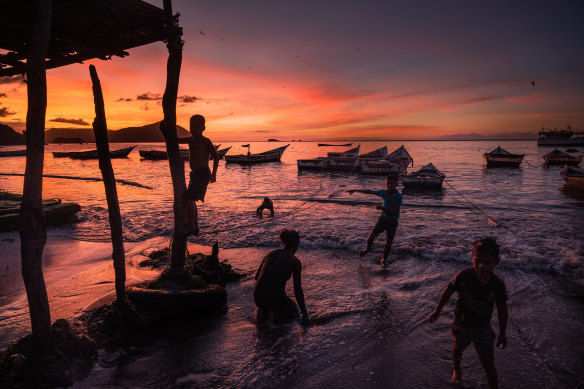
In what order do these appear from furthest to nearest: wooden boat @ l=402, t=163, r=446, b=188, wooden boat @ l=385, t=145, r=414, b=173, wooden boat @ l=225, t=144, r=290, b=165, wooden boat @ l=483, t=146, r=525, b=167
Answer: wooden boat @ l=225, t=144, r=290, b=165 < wooden boat @ l=483, t=146, r=525, b=167 < wooden boat @ l=385, t=145, r=414, b=173 < wooden boat @ l=402, t=163, r=446, b=188

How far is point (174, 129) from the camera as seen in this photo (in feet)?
15.5

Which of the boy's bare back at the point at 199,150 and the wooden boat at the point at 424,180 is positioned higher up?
the boy's bare back at the point at 199,150

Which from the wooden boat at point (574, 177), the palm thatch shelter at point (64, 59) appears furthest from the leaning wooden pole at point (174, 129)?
the wooden boat at point (574, 177)

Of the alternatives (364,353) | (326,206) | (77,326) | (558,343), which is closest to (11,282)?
(77,326)

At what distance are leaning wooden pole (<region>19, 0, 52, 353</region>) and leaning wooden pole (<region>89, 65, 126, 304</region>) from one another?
1.26 m

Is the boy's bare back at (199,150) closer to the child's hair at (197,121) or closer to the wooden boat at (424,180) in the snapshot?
the child's hair at (197,121)

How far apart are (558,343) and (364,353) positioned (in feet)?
9.38

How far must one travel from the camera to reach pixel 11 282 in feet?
20.9

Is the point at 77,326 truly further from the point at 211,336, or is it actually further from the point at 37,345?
the point at 211,336

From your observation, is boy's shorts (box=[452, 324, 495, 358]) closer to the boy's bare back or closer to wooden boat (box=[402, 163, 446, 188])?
the boy's bare back

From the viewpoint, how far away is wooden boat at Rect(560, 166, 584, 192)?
2182cm

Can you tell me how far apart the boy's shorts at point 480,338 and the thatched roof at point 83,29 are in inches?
209

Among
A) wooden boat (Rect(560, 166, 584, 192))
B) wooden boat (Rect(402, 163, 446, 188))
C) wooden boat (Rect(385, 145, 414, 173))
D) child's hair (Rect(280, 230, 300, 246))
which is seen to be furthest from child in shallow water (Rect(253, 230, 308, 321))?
wooden boat (Rect(385, 145, 414, 173))

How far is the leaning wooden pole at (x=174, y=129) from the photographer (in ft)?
14.4
